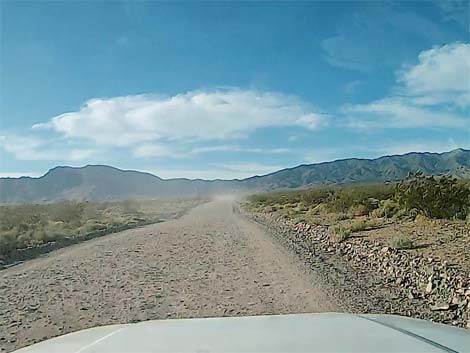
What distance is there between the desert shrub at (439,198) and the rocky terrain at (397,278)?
4.77 metres

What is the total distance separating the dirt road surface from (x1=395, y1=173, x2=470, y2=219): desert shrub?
616 centimetres

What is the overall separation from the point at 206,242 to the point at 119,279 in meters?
8.92

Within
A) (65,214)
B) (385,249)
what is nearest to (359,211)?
(385,249)

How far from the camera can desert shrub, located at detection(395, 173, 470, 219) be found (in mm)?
21844

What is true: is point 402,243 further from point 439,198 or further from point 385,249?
point 439,198

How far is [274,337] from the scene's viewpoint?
10.8 ft

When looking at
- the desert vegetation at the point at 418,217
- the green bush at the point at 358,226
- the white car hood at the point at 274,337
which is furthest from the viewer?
the green bush at the point at 358,226

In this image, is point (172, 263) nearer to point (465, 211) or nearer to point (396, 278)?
point (396, 278)

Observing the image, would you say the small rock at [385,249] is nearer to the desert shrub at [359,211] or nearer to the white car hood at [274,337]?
the white car hood at [274,337]

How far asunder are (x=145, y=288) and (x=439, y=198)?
535 inches

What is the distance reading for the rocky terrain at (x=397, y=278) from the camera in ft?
31.6

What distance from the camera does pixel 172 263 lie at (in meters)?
16.1

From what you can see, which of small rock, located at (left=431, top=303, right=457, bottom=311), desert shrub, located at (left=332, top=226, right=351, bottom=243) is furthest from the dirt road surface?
desert shrub, located at (left=332, top=226, right=351, bottom=243)

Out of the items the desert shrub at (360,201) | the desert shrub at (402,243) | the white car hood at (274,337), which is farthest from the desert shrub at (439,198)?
the white car hood at (274,337)
